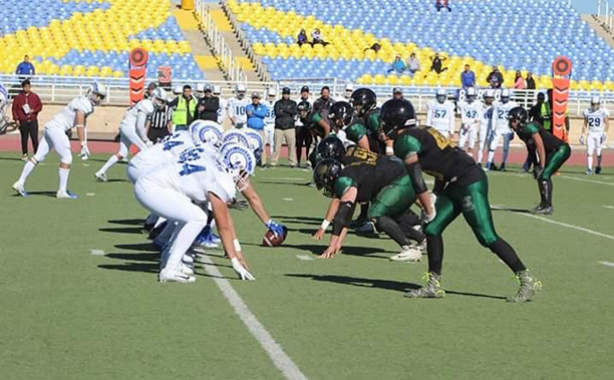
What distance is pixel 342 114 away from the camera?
14070 millimetres

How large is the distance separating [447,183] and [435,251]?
52cm

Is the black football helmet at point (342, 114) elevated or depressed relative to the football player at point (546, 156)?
elevated

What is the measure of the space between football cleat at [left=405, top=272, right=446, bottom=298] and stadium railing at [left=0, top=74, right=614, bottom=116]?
963 inches

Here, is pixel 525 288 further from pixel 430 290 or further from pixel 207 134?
pixel 207 134

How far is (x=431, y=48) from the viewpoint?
147 ft

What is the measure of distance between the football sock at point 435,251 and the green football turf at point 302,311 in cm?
27

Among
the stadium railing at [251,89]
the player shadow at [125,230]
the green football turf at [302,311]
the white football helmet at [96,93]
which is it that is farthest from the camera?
the stadium railing at [251,89]

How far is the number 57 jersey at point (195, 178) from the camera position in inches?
385

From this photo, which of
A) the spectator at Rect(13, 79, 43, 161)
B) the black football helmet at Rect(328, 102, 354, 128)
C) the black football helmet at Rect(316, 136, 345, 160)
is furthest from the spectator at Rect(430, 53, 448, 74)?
the black football helmet at Rect(316, 136, 345, 160)

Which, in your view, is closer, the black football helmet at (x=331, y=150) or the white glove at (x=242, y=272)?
the white glove at (x=242, y=272)

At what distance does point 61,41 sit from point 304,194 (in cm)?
2342

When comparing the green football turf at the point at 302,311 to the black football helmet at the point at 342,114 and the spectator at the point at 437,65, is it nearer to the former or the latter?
the black football helmet at the point at 342,114

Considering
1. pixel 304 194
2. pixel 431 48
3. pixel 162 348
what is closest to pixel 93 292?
pixel 162 348

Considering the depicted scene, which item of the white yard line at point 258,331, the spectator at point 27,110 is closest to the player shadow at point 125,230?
the white yard line at point 258,331
